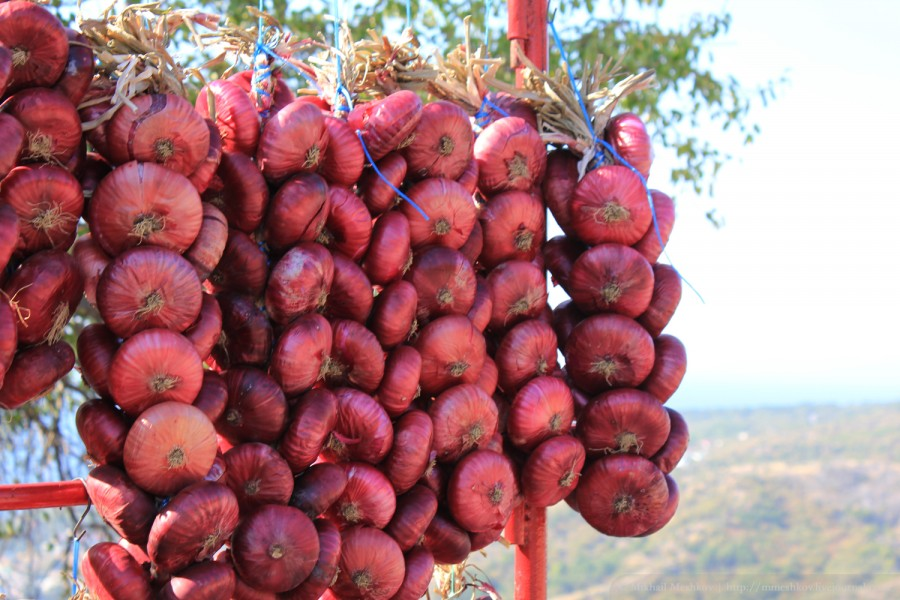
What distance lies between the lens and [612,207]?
2158 millimetres

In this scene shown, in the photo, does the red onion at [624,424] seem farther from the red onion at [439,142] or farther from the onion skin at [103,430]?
the onion skin at [103,430]

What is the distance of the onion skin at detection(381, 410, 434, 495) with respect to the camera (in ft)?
6.10

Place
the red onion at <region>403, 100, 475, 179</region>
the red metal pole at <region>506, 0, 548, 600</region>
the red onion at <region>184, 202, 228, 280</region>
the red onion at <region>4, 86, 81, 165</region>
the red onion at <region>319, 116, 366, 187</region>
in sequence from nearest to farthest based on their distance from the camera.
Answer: the red onion at <region>4, 86, 81, 165</region> < the red onion at <region>184, 202, 228, 280</region> < the red onion at <region>319, 116, 366, 187</region> < the red onion at <region>403, 100, 475, 179</region> < the red metal pole at <region>506, 0, 548, 600</region>

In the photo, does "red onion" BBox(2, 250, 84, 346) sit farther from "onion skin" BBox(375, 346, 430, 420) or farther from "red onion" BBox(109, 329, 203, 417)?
"onion skin" BBox(375, 346, 430, 420)

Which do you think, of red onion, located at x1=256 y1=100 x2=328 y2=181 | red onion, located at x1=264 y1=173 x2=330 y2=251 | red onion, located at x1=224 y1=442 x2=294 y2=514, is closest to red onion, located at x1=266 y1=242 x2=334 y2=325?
red onion, located at x1=264 y1=173 x2=330 y2=251

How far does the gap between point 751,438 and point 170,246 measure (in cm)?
3757

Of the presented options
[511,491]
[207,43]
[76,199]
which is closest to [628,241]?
[511,491]

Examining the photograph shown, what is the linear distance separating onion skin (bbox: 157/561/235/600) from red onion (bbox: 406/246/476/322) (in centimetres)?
67

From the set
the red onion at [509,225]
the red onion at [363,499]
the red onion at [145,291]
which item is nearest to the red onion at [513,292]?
the red onion at [509,225]

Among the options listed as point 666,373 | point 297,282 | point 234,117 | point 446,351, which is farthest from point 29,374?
point 666,373

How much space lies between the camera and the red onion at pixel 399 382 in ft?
6.12

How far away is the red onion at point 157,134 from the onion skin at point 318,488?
1.96ft

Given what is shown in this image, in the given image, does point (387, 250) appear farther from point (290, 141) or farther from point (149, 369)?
point (149, 369)

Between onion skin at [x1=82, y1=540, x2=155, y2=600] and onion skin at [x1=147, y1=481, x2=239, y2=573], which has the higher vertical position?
onion skin at [x1=147, y1=481, x2=239, y2=573]
